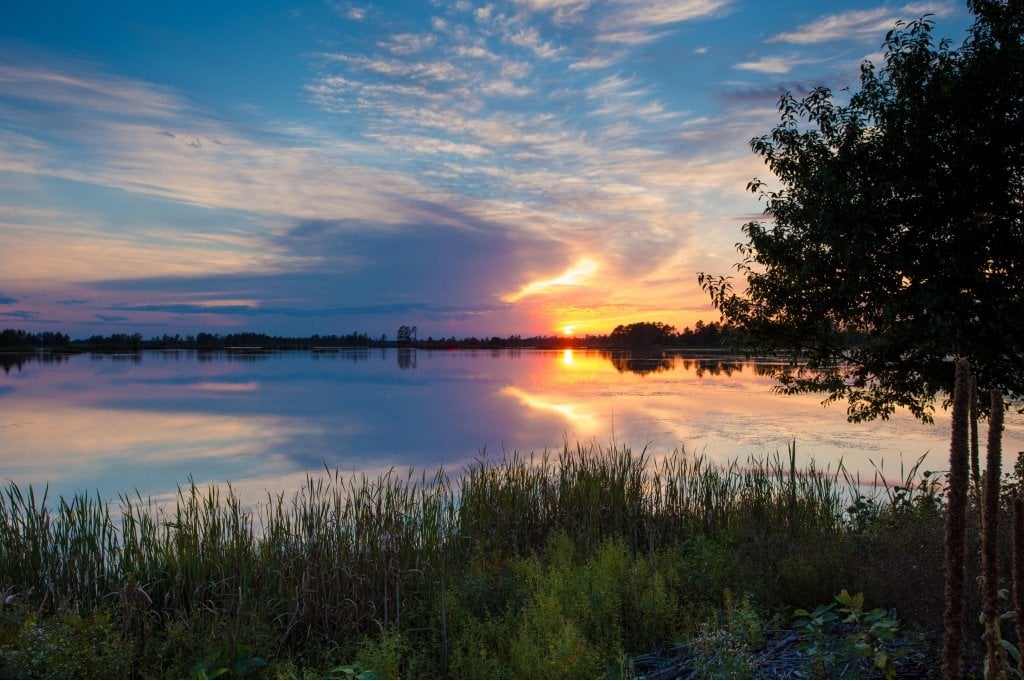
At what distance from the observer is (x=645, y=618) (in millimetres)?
5855

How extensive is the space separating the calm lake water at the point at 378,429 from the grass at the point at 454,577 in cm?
463

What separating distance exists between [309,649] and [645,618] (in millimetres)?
3328

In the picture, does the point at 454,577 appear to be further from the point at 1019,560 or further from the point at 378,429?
the point at 378,429

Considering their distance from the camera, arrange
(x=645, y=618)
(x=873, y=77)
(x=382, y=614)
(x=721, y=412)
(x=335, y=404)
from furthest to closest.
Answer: (x=335, y=404), (x=721, y=412), (x=873, y=77), (x=382, y=614), (x=645, y=618)

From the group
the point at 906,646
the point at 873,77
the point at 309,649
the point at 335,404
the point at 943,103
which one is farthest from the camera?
the point at 335,404

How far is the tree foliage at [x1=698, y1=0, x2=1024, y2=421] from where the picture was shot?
8.84 meters

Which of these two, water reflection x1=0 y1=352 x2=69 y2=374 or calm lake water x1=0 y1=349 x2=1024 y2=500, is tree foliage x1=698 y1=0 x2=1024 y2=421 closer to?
calm lake water x1=0 y1=349 x2=1024 y2=500

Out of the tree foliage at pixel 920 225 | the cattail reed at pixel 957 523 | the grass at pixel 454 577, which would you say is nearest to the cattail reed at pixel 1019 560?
the cattail reed at pixel 957 523

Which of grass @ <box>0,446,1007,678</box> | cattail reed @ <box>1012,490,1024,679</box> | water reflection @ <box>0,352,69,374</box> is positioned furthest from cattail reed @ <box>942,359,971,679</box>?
water reflection @ <box>0,352,69,374</box>

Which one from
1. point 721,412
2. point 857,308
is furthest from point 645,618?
point 721,412

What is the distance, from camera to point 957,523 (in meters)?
2.08

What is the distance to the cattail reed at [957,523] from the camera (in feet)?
6.60

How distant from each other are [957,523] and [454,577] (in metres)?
6.25

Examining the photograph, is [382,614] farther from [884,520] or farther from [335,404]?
[335,404]
